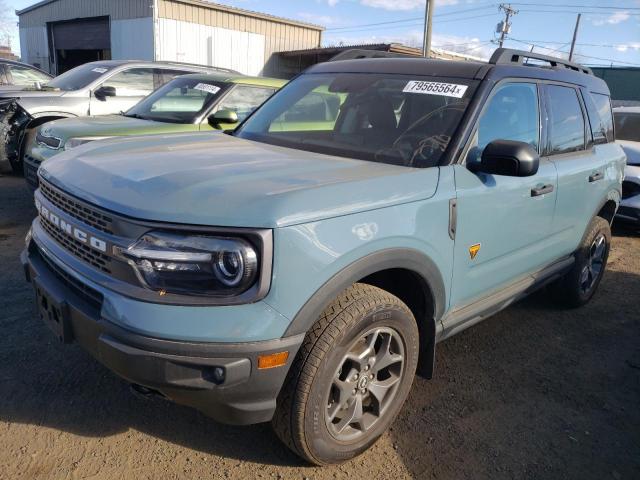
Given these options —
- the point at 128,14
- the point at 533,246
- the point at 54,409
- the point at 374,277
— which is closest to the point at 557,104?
the point at 533,246

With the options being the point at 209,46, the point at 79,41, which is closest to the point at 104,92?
the point at 209,46

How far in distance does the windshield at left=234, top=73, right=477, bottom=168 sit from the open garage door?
19826 millimetres

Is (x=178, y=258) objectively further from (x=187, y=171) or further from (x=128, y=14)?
(x=128, y=14)

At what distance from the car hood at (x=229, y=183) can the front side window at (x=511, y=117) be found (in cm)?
58

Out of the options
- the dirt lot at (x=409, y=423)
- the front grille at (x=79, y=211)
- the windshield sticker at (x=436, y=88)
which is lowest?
the dirt lot at (x=409, y=423)

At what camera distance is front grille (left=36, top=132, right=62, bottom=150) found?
18.1 ft

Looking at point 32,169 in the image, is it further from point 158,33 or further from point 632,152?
point 158,33

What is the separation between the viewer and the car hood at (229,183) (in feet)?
6.38

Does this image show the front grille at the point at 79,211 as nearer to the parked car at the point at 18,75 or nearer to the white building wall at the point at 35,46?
the parked car at the point at 18,75

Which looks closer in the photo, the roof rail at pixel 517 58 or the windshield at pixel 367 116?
the windshield at pixel 367 116

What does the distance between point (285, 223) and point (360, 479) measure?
1301 millimetres

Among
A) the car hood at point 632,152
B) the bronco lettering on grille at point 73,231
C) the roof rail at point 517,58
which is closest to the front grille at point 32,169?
the bronco lettering on grille at point 73,231

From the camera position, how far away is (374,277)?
254 cm

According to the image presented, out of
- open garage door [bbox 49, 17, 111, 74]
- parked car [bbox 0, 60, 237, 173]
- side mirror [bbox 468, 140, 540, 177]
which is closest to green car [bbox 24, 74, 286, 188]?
parked car [bbox 0, 60, 237, 173]
